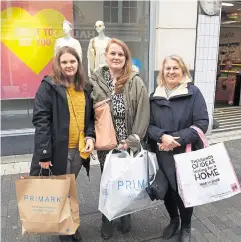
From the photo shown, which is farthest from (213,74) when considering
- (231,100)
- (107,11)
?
(231,100)

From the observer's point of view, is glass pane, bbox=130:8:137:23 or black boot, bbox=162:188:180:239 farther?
glass pane, bbox=130:8:137:23

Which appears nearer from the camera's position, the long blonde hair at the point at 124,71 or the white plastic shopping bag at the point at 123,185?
the white plastic shopping bag at the point at 123,185

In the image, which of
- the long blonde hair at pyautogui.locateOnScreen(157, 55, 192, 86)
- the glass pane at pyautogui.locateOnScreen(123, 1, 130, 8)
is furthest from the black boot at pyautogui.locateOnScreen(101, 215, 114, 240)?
the glass pane at pyautogui.locateOnScreen(123, 1, 130, 8)

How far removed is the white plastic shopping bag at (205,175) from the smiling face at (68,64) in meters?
1.06

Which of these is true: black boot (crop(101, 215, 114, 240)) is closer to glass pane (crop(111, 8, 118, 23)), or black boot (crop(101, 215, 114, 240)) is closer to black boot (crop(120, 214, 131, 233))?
black boot (crop(120, 214, 131, 233))

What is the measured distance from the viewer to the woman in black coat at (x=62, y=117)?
2.37 m

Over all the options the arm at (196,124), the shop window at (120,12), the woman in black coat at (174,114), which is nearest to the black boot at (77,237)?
the woman in black coat at (174,114)

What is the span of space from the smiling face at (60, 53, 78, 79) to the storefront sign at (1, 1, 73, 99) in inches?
128

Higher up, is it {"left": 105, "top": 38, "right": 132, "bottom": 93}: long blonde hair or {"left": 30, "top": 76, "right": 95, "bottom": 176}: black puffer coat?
{"left": 105, "top": 38, "right": 132, "bottom": 93}: long blonde hair

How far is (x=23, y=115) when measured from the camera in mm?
5547

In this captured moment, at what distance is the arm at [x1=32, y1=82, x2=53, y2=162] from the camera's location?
7.73 ft

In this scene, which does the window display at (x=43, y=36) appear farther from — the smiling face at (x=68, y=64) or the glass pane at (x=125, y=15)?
the smiling face at (x=68, y=64)

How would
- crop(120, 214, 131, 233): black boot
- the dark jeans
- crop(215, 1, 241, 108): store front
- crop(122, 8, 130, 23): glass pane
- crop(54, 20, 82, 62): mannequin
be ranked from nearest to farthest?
1. the dark jeans
2. crop(120, 214, 131, 233): black boot
3. crop(54, 20, 82, 62): mannequin
4. crop(122, 8, 130, 23): glass pane
5. crop(215, 1, 241, 108): store front

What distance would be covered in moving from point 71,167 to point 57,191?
1.03 ft
